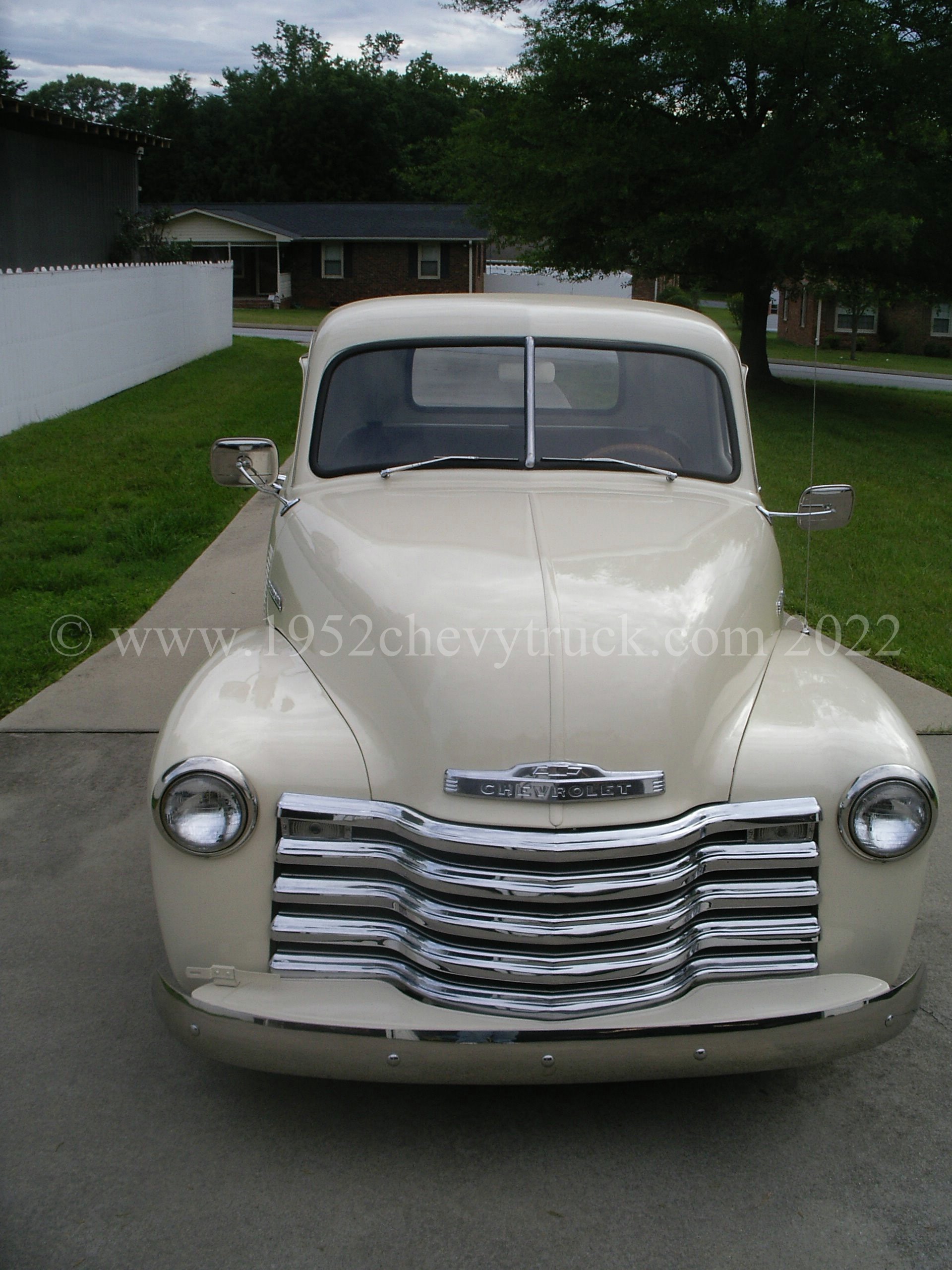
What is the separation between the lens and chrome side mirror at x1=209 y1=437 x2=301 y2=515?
4.57m

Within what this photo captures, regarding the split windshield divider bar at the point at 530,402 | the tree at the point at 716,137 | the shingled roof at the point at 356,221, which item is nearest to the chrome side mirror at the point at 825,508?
the split windshield divider bar at the point at 530,402

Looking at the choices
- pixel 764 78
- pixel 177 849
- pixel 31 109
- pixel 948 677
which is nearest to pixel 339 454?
pixel 177 849

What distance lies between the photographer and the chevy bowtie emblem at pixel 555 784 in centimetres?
273

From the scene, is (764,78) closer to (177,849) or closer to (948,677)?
(948,677)

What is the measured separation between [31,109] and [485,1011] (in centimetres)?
2110

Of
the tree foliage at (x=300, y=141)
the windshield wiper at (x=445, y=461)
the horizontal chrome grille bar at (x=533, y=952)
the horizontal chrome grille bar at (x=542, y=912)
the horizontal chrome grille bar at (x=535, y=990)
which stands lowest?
the horizontal chrome grille bar at (x=535, y=990)

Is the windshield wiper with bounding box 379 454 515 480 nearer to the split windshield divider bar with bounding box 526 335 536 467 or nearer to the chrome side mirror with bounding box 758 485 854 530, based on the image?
the split windshield divider bar with bounding box 526 335 536 467

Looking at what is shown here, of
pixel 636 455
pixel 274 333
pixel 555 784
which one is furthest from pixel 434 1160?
pixel 274 333

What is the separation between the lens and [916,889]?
9.57 feet

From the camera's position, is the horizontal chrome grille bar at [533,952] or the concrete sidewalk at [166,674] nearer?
the horizontal chrome grille bar at [533,952]

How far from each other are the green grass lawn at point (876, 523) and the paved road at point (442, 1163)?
3.65 meters

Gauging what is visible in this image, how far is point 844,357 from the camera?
34.7m

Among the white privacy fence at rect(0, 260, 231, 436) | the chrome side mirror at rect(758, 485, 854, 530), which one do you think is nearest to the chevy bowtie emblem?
the chrome side mirror at rect(758, 485, 854, 530)

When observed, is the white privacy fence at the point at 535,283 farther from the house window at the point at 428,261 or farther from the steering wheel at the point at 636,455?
the steering wheel at the point at 636,455
